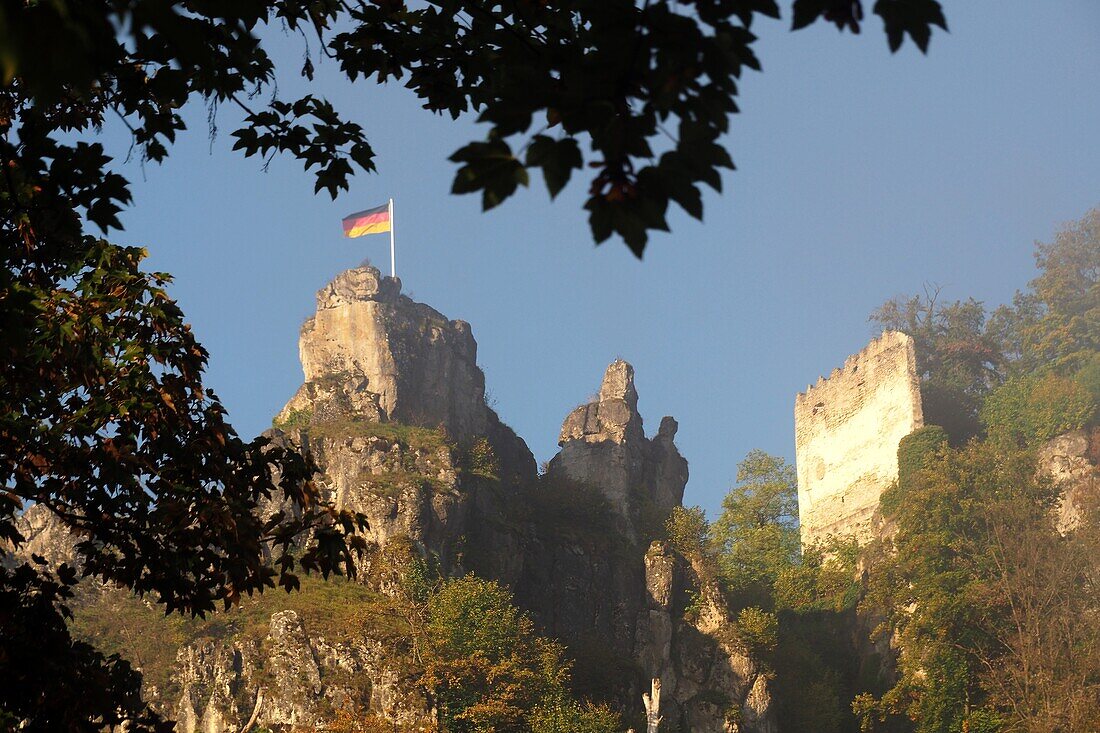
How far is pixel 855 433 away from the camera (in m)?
55.6

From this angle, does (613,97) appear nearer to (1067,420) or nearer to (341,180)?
(341,180)

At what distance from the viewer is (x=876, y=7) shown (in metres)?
3.41

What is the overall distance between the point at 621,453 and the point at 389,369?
1064 cm

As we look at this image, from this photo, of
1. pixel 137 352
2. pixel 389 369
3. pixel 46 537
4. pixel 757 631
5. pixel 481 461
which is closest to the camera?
pixel 137 352

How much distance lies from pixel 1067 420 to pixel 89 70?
53.7 metres

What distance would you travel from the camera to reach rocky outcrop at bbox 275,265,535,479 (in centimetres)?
4897

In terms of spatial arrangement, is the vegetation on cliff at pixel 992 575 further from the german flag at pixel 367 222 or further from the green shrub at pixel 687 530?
the german flag at pixel 367 222

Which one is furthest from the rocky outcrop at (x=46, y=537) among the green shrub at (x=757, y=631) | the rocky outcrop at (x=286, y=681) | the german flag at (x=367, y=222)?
the green shrub at (x=757, y=631)

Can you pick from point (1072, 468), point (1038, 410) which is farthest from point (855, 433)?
point (1072, 468)

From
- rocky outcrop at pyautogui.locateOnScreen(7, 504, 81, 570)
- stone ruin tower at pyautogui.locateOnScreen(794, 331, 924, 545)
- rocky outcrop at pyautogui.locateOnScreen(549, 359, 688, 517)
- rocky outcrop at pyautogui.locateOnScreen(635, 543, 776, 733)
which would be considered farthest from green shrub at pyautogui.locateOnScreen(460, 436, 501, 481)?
stone ruin tower at pyautogui.locateOnScreen(794, 331, 924, 545)

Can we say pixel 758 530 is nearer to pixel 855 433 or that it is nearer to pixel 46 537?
pixel 855 433

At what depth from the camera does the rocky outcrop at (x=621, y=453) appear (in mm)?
53094

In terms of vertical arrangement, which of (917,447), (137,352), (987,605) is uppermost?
(917,447)

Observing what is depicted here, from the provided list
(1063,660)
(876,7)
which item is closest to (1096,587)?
(1063,660)
